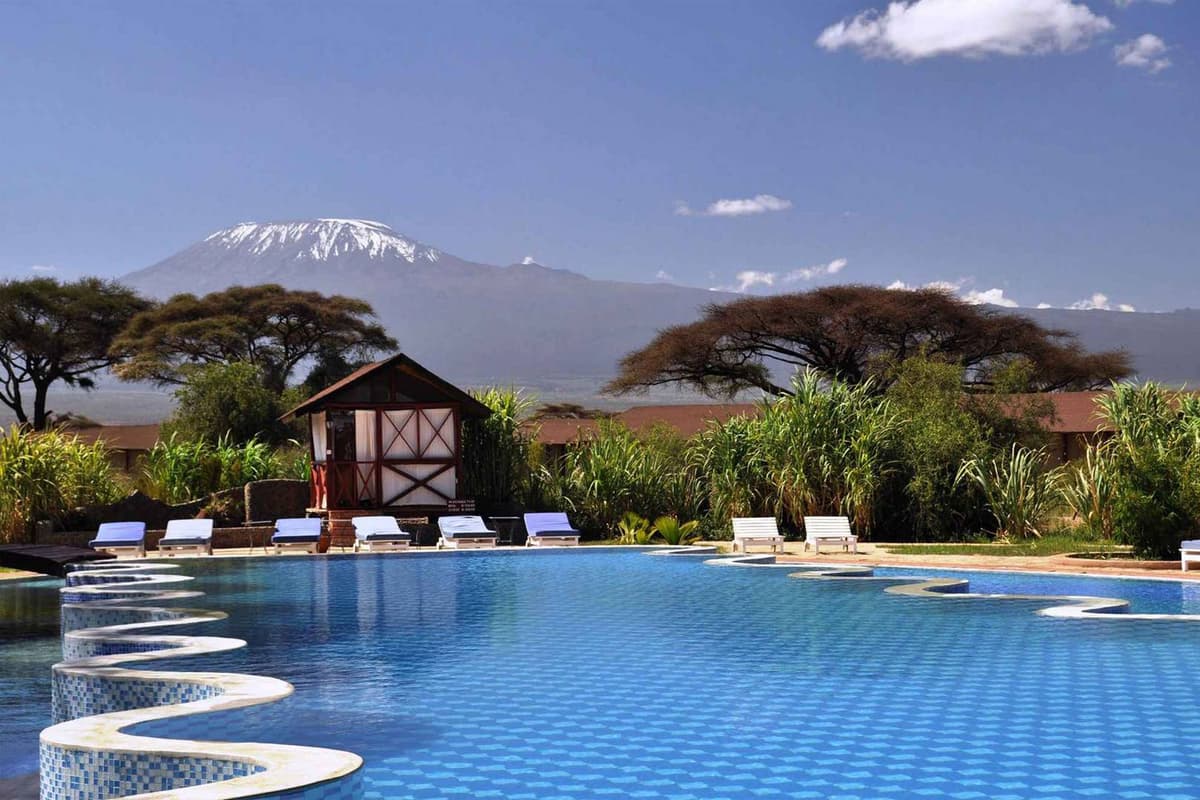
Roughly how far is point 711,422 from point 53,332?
42619 mm

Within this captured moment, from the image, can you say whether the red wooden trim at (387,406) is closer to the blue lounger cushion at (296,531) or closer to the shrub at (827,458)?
the blue lounger cushion at (296,531)

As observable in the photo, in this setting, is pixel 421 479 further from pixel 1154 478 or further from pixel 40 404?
pixel 40 404

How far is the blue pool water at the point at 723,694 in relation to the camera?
7301 millimetres

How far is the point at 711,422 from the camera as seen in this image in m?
25.3

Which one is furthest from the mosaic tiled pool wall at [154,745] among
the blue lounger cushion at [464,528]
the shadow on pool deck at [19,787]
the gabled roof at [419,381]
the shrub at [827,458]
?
the gabled roof at [419,381]

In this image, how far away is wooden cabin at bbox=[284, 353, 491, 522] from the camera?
2598 cm

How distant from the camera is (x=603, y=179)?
531ft

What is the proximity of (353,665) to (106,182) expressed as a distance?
632 ft

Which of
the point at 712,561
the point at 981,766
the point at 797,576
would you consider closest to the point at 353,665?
the point at 981,766

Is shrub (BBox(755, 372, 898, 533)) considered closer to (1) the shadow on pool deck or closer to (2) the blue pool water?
(2) the blue pool water

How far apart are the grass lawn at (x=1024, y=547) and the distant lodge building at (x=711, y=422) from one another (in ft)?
17.5

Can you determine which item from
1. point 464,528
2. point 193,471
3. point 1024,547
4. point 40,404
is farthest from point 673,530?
point 40,404

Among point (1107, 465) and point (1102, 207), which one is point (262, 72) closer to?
point (1107, 465)

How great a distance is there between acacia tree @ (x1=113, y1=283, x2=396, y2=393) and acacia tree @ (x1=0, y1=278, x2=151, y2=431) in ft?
6.92
